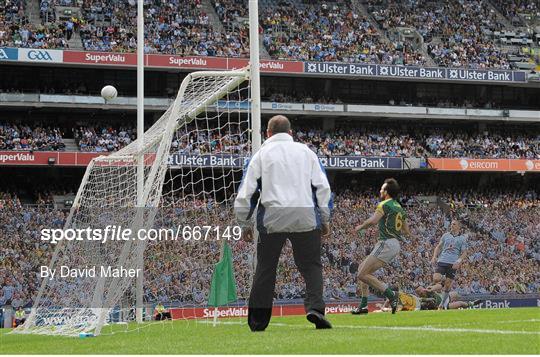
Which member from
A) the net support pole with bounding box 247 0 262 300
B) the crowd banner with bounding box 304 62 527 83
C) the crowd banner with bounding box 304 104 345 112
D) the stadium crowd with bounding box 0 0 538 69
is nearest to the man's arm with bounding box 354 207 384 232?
the net support pole with bounding box 247 0 262 300

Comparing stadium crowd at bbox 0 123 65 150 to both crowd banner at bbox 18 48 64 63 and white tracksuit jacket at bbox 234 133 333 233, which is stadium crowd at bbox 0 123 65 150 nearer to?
crowd banner at bbox 18 48 64 63

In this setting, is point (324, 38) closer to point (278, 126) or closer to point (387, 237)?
point (387, 237)

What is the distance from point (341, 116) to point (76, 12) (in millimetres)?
13792

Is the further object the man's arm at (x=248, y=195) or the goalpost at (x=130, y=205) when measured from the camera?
the goalpost at (x=130, y=205)

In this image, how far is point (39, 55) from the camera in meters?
42.7

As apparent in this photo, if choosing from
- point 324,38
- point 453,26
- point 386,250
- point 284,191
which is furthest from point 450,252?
point 453,26

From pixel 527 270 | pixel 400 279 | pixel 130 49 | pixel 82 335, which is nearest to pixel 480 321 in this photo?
pixel 82 335

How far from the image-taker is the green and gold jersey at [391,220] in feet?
46.8

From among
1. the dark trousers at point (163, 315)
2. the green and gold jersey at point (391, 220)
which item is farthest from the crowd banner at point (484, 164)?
the green and gold jersey at point (391, 220)

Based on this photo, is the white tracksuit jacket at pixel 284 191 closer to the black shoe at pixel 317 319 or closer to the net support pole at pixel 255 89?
the black shoe at pixel 317 319

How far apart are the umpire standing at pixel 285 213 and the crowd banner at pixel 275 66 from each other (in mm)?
34740

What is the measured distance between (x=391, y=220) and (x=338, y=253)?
20669mm

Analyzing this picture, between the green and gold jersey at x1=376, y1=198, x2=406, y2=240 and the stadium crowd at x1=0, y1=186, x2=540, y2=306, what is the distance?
6759mm

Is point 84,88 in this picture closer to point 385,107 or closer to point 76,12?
point 76,12
